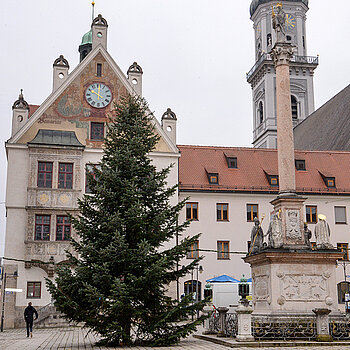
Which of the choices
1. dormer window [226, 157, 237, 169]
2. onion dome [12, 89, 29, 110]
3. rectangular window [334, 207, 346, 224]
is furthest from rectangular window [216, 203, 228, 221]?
onion dome [12, 89, 29, 110]

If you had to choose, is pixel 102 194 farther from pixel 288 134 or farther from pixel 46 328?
pixel 46 328

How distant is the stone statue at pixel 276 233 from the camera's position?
58.9 ft

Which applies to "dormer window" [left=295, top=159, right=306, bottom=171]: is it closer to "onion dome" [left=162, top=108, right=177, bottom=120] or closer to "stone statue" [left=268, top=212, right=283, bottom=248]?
"onion dome" [left=162, top=108, right=177, bottom=120]

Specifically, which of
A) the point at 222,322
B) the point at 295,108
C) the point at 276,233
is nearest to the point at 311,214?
the point at 276,233

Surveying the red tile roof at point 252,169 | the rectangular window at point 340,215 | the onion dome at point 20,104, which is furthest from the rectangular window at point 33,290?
the rectangular window at point 340,215

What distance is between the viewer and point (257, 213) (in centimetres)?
3794

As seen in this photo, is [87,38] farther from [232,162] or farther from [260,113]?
[260,113]

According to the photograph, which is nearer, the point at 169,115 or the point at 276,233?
the point at 276,233

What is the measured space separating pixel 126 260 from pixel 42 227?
1770 centimetres

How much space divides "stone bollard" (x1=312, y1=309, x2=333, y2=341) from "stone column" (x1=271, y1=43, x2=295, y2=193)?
464cm

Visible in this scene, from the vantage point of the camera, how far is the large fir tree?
50.4ft

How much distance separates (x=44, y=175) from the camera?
32.9 meters

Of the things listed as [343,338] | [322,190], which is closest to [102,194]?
[343,338]

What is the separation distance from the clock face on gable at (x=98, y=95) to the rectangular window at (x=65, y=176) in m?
4.30
